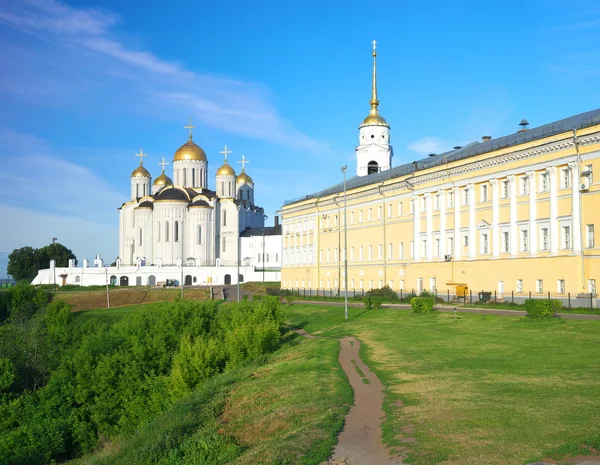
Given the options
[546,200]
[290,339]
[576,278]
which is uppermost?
[546,200]

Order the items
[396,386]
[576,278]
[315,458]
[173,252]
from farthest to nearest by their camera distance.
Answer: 1. [173,252]
2. [576,278]
3. [396,386]
4. [315,458]

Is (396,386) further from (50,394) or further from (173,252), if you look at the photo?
(173,252)

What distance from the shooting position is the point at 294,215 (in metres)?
87.3

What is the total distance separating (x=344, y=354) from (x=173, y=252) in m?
88.3

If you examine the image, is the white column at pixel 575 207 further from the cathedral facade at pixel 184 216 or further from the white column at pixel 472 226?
the cathedral facade at pixel 184 216

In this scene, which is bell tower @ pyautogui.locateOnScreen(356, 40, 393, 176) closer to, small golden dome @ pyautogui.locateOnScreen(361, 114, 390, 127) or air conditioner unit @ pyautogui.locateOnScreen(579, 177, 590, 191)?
small golden dome @ pyautogui.locateOnScreen(361, 114, 390, 127)

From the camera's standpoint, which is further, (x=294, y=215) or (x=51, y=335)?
(x=294, y=215)

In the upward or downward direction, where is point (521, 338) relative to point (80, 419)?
upward

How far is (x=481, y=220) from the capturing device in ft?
172

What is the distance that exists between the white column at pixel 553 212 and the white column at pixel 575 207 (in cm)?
144

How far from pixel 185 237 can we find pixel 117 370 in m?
80.1

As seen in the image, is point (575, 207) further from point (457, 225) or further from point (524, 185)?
point (457, 225)

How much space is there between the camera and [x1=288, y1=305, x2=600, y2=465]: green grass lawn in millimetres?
13070

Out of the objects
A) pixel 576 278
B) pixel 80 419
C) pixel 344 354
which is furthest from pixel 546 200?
pixel 80 419
